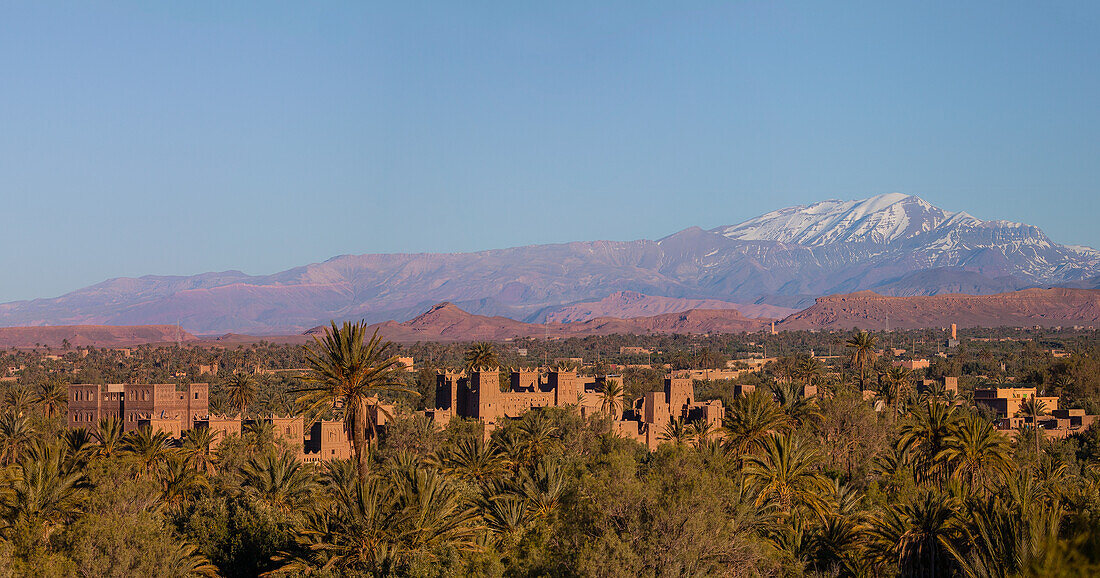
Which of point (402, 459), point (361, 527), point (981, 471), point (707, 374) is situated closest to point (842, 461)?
point (981, 471)

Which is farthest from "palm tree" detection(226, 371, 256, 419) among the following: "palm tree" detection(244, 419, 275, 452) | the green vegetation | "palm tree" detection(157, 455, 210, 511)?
"palm tree" detection(157, 455, 210, 511)

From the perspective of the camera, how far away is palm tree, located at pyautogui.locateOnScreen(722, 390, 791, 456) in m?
48.5

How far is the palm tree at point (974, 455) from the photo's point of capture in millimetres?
43594

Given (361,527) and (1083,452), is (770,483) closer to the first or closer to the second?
(361,527)

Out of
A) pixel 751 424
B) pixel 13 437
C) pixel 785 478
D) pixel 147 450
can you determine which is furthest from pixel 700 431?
pixel 13 437

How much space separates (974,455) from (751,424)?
337 inches

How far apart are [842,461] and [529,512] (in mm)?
27650

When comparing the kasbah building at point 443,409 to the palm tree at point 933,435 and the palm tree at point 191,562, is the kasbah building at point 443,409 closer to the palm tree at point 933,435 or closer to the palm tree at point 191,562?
the palm tree at point 933,435

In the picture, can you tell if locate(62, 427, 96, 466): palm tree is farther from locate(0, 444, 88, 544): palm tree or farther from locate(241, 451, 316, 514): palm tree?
locate(241, 451, 316, 514): palm tree

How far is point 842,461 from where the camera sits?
212 feet

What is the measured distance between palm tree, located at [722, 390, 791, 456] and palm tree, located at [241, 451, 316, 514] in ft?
53.8

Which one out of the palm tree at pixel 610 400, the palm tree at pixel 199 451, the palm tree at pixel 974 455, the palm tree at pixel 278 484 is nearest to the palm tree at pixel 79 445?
the palm tree at pixel 199 451

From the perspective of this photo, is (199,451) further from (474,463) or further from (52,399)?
(52,399)

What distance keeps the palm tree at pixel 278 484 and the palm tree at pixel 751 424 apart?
53.8ft
